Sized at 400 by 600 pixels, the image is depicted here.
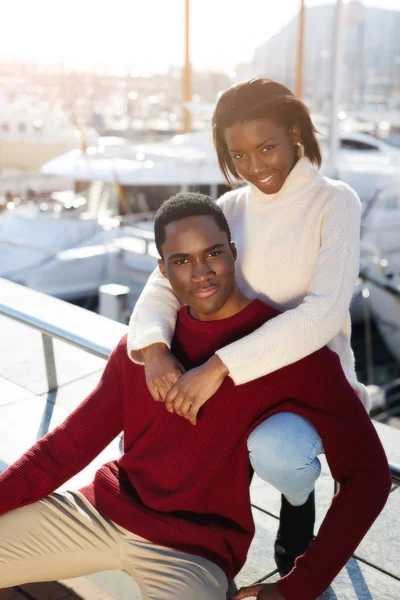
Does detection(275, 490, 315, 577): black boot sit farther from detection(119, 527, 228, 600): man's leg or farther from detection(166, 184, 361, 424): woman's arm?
detection(166, 184, 361, 424): woman's arm

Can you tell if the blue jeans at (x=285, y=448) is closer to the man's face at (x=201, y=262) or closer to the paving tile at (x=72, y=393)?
the man's face at (x=201, y=262)

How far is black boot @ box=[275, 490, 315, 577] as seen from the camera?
7.29 feet

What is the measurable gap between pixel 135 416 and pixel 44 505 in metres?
0.33

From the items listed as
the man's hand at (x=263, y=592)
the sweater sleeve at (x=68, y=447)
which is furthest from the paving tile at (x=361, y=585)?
the sweater sleeve at (x=68, y=447)

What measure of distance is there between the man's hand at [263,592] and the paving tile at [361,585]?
22.9 inches

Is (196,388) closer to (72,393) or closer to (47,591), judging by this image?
(47,591)

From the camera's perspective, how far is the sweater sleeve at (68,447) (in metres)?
1.95

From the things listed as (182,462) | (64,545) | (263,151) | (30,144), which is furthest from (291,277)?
(30,144)

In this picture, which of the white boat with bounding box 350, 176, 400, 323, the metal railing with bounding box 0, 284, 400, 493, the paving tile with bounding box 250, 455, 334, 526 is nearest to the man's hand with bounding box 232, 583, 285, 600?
the metal railing with bounding box 0, 284, 400, 493

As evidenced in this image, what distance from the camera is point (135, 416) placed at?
6.51ft

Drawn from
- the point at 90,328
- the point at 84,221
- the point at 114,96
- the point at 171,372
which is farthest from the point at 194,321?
the point at 114,96

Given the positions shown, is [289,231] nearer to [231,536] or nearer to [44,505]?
[231,536]

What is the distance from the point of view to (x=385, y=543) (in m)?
2.42

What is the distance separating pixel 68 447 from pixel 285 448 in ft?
2.03
